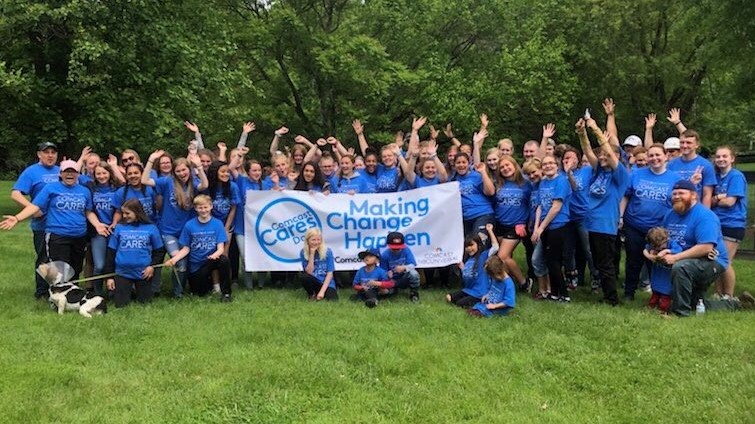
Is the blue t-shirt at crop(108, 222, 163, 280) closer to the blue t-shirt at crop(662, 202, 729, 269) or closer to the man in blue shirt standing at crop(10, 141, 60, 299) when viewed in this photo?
the man in blue shirt standing at crop(10, 141, 60, 299)

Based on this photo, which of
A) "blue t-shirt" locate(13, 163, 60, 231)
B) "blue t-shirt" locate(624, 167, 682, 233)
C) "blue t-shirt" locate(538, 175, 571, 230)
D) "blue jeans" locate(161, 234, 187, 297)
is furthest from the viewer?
"blue jeans" locate(161, 234, 187, 297)

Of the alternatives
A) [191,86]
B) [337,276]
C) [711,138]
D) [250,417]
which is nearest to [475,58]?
[711,138]

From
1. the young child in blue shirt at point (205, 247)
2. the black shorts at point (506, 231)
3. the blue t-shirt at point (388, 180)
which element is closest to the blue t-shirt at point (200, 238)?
the young child in blue shirt at point (205, 247)

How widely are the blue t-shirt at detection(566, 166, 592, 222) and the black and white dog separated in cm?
592

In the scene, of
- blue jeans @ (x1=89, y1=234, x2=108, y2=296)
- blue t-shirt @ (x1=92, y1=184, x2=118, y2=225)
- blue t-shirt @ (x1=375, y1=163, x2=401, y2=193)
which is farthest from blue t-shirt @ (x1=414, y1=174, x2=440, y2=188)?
blue jeans @ (x1=89, y1=234, x2=108, y2=296)

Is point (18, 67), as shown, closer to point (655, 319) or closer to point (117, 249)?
point (117, 249)

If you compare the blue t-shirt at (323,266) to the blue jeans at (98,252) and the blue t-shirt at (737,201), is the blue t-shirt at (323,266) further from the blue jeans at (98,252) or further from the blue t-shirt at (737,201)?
the blue t-shirt at (737,201)

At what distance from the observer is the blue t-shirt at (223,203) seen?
28.7ft

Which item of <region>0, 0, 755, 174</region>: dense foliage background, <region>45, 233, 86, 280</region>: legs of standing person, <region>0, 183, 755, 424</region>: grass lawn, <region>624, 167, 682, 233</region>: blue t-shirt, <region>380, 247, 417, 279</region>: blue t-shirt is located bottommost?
<region>0, 183, 755, 424</region>: grass lawn

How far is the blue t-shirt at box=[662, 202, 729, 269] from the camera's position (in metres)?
7.00

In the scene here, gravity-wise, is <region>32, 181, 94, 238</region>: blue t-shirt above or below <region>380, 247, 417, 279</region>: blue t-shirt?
above

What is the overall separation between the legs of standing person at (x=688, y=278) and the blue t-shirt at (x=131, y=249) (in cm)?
628

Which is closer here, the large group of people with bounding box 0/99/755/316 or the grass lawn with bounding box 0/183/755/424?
the grass lawn with bounding box 0/183/755/424

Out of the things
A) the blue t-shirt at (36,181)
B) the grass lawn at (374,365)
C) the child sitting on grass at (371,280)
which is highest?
the blue t-shirt at (36,181)
